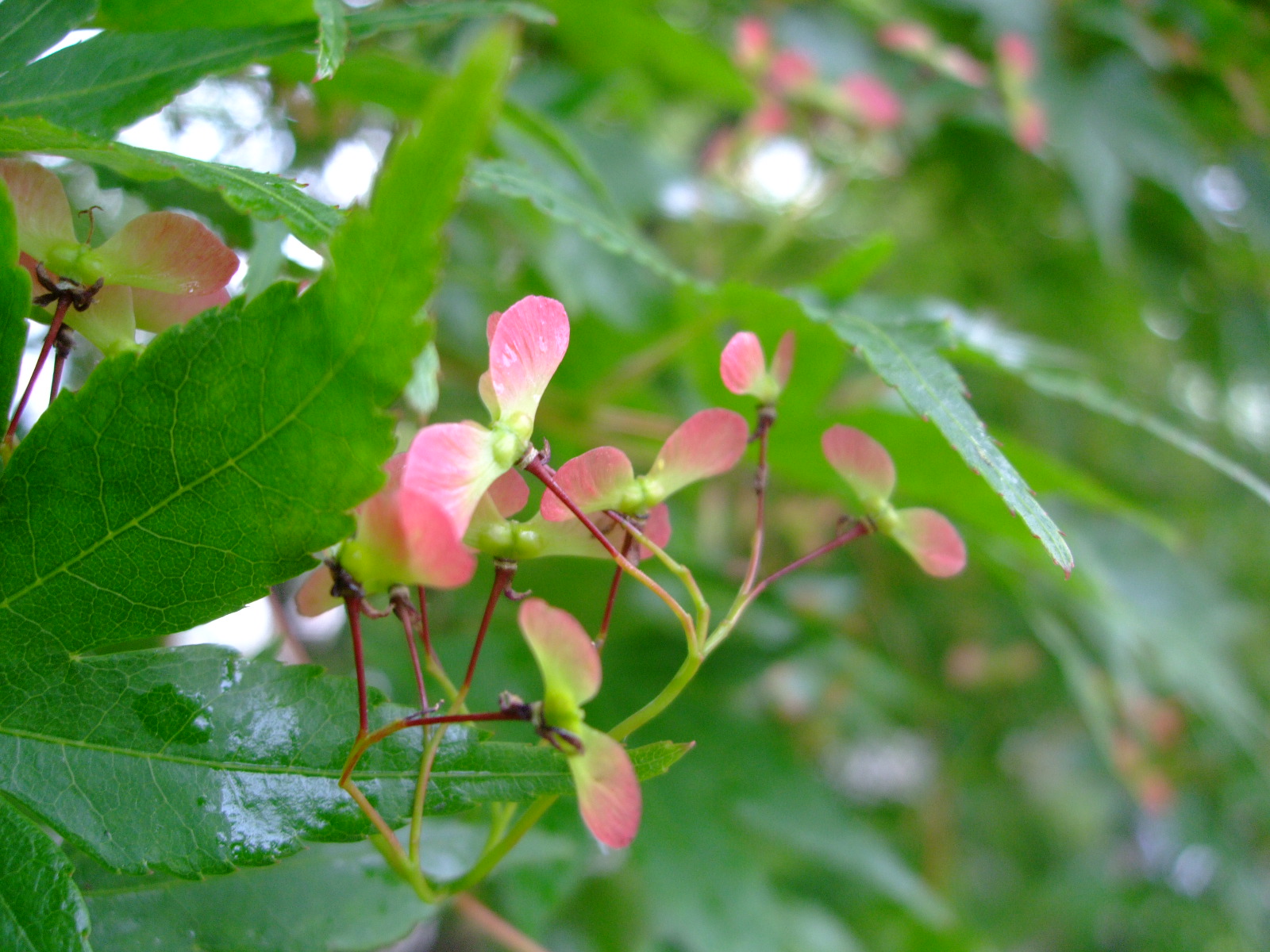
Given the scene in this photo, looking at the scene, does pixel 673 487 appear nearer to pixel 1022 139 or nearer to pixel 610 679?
pixel 610 679

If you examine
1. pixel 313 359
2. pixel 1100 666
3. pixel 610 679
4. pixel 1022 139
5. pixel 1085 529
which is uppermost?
pixel 313 359

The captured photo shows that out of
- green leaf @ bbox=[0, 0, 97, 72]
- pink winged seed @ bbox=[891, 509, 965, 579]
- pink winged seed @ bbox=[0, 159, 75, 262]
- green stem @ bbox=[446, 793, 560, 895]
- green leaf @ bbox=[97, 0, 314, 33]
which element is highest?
green leaf @ bbox=[0, 0, 97, 72]

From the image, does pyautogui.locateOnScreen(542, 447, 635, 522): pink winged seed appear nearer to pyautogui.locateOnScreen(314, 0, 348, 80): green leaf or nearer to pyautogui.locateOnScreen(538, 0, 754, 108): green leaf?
pyautogui.locateOnScreen(314, 0, 348, 80): green leaf

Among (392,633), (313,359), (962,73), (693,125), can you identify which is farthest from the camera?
(693,125)

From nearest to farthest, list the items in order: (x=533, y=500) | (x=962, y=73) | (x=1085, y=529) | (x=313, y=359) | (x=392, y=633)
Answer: (x=313, y=359) → (x=533, y=500) → (x=392, y=633) → (x=962, y=73) → (x=1085, y=529)

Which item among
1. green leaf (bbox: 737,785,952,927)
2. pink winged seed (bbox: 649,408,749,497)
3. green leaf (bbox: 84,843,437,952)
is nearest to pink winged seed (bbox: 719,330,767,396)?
pink winged seed (bbox: 649,408,749,497)

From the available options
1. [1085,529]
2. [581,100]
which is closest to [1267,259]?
[1085,529]

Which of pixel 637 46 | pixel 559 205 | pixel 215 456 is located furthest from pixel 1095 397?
pixel 637 46
